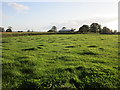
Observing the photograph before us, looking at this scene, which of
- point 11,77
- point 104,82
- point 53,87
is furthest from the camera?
point 11,77

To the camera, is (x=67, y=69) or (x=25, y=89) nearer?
(x=25, y=89)

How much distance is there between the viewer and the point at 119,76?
8133 millimetres

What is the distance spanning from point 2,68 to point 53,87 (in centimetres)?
512

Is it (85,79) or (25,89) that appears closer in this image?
(25,89)

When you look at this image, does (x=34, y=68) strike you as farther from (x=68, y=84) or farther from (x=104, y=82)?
(x=104, y=82)

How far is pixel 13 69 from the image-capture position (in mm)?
9125

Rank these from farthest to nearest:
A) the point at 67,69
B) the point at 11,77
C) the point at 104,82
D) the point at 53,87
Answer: the point at 67,69 < the point at 11,77 < the point at 104,82 < the point at 53,87

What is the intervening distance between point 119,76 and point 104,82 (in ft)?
5.50

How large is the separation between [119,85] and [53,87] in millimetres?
4109

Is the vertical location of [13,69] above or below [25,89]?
above

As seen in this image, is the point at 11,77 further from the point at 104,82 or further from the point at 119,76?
the point at 119,76

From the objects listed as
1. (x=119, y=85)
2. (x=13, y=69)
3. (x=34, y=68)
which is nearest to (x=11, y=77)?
(x=13, y=69)

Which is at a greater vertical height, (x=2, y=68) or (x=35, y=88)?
(x=2, y=68)

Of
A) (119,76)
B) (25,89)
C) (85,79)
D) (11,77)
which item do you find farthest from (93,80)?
(11,77)
